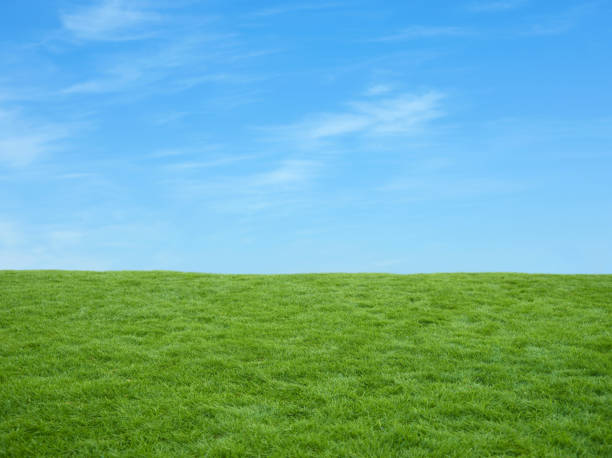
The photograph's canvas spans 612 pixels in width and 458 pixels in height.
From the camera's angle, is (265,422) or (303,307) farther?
(303,307)

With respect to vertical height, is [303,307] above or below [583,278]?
below

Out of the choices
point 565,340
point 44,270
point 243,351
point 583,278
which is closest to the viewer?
point 243,351

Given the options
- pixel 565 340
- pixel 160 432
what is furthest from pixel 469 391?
pixel 160 432

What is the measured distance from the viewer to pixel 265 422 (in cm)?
637

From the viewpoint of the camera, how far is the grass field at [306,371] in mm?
6027

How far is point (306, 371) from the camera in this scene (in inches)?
309

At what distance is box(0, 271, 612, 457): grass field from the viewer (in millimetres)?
6027

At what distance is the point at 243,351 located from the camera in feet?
28.6

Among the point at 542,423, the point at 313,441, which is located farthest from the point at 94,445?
the point at 542,423

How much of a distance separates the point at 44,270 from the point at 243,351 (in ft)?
34.6

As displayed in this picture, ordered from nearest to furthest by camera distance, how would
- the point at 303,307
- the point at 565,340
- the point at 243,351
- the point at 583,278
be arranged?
the point at 243,351, the point at 565,340, the point at 303,307, the point at 583,278

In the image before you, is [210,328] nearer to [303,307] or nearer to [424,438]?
[303,307]

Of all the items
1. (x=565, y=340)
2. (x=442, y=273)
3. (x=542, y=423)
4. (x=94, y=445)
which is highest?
(x=442, y=273)

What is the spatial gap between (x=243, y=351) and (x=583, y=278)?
11389mm
